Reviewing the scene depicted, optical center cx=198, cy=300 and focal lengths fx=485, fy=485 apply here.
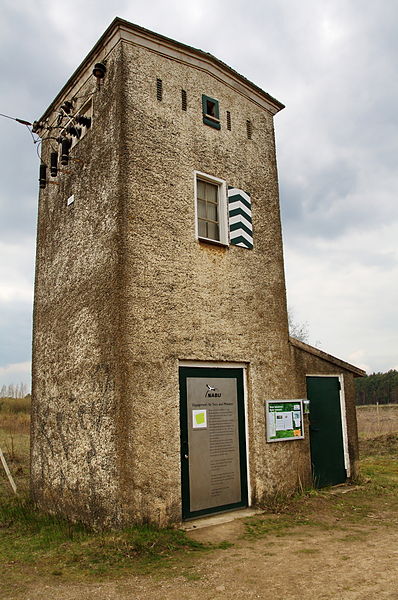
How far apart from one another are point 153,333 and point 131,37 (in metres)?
4.65

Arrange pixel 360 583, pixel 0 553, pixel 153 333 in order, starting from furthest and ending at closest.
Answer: pixel 153 333 < pixel 0 553 < pixel 360 583

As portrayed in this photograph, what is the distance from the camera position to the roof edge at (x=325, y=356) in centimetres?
896

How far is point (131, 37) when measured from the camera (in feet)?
24.8

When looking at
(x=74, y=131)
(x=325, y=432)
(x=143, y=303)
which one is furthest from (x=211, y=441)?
(x=74, y=131)

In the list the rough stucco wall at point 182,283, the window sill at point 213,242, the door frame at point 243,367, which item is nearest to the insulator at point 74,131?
the rough stucco wall at point 182,283

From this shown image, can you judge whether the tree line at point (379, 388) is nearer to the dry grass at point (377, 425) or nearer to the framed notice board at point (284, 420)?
the dry grass at point (377, 425)

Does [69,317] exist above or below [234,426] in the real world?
above

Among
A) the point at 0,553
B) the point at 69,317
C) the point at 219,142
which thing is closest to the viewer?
the point at 0,553

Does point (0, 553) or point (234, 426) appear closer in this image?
point (0, 553)

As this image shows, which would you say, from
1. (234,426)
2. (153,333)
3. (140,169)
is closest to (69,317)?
(153,333)

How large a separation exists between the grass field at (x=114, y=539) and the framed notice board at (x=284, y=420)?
100 cm

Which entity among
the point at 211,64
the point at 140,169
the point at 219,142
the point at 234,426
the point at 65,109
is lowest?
the point at 234,426

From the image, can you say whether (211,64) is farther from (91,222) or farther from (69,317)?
(69,317)

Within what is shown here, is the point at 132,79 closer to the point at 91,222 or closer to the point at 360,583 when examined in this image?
the point at 91,222
